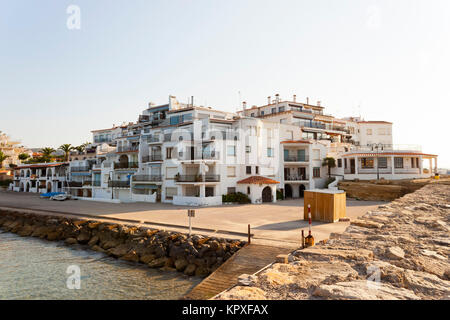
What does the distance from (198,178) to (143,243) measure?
18370 millimetres

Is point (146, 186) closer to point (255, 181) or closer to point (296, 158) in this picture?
Answer: point (255, 181)

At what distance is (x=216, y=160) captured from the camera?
39125 millimetres

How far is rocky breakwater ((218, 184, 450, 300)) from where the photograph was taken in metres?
5.87

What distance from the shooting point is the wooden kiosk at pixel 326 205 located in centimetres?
2242

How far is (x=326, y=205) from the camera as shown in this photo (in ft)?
74.4

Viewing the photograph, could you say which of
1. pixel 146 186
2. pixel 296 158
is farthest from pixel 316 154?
pixel 146 186

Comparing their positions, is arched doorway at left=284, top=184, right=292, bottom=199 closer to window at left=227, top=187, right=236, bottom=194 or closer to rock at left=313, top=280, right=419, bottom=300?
window at left=227, top=187, right=236, bottom=194

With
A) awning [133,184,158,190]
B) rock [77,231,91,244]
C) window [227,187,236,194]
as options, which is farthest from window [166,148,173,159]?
rock [77,231,91,244]

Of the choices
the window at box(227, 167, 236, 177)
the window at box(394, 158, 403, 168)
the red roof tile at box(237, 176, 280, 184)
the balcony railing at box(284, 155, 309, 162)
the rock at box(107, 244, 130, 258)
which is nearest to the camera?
the rock at box(107, 244, 130, 258)

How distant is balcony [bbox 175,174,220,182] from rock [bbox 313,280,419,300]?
32271mm
